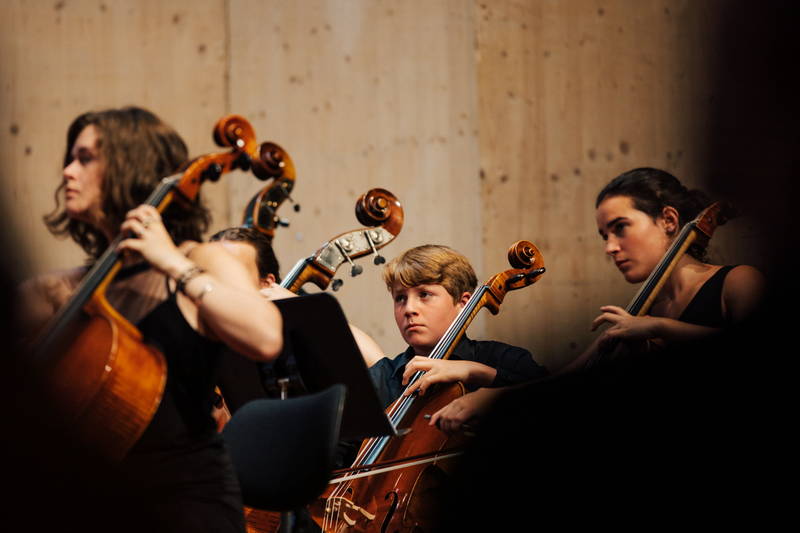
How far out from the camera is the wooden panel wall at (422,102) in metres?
3.55

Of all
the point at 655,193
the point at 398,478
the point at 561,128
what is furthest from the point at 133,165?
the point at 561,128

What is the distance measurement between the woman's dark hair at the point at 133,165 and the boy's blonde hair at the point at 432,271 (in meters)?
1.02

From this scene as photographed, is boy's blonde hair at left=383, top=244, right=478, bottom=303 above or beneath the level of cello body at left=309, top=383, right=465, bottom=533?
above

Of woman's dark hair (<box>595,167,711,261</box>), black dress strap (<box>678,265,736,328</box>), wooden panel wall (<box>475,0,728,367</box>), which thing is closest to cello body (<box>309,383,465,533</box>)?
black dress strap (<box>678,265,736,328</box>)

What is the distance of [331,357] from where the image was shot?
4.94 feet

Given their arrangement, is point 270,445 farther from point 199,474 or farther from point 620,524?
point 620,524

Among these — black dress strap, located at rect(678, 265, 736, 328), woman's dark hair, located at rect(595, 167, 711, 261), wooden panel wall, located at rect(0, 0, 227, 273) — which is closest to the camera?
black dress strap, located at rect(678, 265, 736, 328)

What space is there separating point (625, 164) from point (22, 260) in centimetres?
357

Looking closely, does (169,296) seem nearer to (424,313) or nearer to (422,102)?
(424,313)

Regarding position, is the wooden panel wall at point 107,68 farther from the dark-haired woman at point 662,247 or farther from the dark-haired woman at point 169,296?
the dark-haired woman at point 169,296

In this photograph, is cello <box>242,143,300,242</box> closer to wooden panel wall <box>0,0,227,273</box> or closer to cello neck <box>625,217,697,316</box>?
cello neck <box>625,217,697,316</box>

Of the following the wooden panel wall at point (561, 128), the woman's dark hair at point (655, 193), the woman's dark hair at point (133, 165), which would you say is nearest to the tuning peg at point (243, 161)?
the woman's dark hair at point (133, 165)

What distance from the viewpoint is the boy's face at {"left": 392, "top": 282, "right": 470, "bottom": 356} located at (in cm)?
236

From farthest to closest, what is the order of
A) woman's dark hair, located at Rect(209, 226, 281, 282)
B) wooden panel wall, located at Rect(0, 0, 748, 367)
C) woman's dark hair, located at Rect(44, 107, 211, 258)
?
1. wooden panel wall, located at Rect(0, 0, 748, 367)
2. woman's dark hair, located at Rect(209, 226, 281, 282)
3. woman's dark hair, located at Rect(44, 107, 211, 258)
